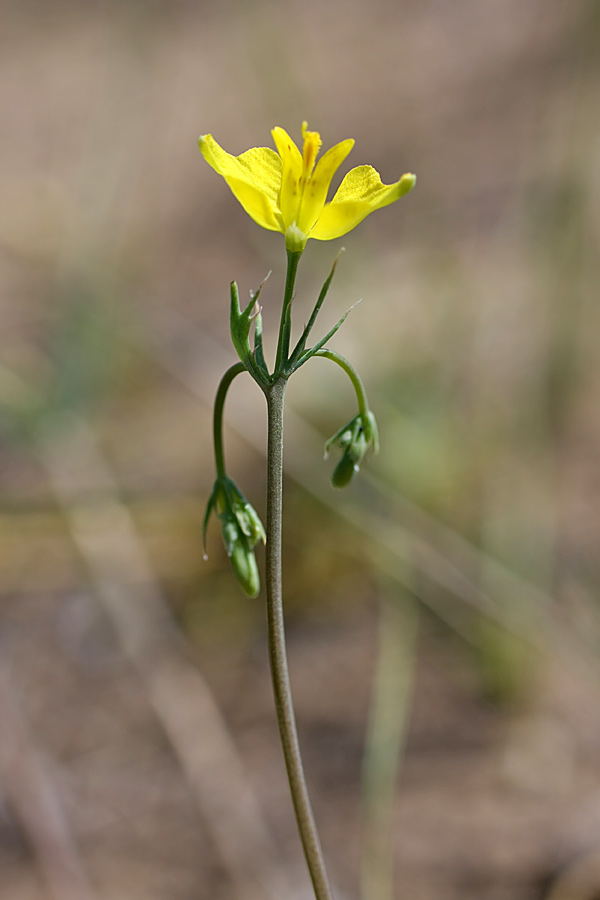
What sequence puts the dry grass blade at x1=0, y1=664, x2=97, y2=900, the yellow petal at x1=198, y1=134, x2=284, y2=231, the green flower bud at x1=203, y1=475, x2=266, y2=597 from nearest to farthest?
the yellow petal at x1=198, y1=134, x2=284, y2=231
the green flower bud at x1=203, y1=475, x2=266, y2=597
the dry grass blade at x1=0, y1=664, x2=97, y2=900

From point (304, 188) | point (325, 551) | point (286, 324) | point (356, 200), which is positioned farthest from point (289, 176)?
point (325, 551)

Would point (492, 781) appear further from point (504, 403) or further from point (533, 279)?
point (533, 279)

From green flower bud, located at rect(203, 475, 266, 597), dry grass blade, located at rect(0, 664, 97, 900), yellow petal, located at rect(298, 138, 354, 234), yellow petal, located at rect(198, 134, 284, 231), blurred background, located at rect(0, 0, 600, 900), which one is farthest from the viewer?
blurred background, located at rect(0, 0, 600, 900)

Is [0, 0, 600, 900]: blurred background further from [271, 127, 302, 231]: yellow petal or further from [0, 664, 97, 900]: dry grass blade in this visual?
[271, 127, 302, 231]: yellow petal

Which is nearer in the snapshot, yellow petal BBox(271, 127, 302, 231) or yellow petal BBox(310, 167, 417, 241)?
yellow petal BBox(310, 167, 417, 241)

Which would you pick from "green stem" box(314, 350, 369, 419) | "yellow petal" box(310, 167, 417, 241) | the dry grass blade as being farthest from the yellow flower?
the dry grass blade

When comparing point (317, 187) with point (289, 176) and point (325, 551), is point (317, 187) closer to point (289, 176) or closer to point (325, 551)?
point (289, 176)

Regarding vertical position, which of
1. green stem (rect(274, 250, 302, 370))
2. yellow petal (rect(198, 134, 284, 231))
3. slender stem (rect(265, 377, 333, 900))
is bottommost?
slender stem (rect(265, 377, 333, 900))
